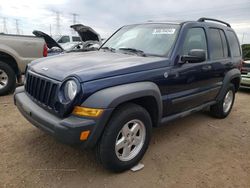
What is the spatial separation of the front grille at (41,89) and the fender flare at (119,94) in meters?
0.45

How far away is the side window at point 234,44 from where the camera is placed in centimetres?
506

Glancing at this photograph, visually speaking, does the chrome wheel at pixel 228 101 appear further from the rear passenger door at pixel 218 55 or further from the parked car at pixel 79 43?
the parked car at pixel 79 43

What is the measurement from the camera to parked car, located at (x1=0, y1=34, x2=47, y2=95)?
6.07 metres

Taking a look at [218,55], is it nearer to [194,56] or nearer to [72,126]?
[194,56]

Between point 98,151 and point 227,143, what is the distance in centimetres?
231

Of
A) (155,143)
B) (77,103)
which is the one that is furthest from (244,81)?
(77,103)

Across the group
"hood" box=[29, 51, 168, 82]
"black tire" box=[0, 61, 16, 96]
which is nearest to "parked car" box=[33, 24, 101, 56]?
"black tire" box=[0, 61, 16, 96]

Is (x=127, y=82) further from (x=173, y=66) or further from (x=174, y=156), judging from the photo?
(x=174, y=156)

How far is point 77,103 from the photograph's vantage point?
8.32 ft

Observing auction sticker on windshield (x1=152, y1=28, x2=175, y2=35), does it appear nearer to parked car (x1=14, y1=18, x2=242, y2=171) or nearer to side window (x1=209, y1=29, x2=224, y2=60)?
parked car (x1=14, y1=18, x2=242, y2=171)

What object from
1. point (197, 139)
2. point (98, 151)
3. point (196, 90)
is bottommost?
point (197, 139)

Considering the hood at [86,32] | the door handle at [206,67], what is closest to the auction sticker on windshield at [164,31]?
the door handle at [206,67]

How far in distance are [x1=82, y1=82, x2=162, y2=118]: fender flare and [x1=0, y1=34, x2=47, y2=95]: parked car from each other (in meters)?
4.33

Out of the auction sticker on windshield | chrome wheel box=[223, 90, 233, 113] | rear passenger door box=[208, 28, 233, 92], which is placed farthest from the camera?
chrome wheel box=[223, 90, 233, 113]
